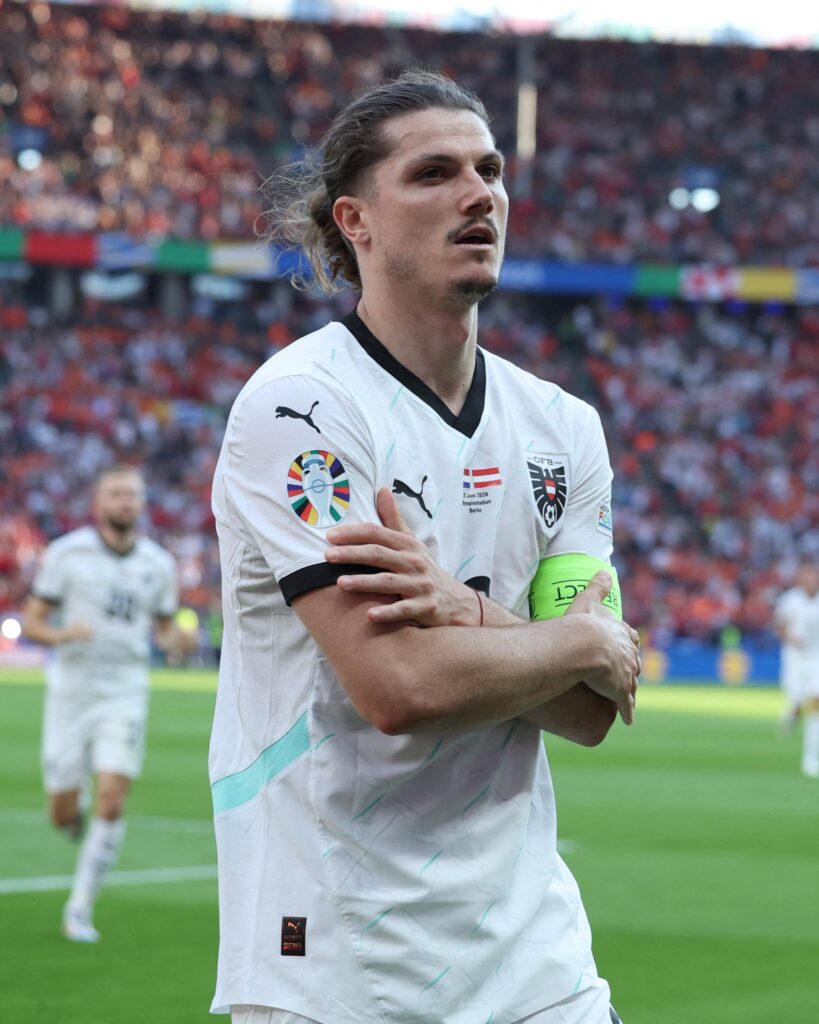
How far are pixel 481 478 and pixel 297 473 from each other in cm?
42

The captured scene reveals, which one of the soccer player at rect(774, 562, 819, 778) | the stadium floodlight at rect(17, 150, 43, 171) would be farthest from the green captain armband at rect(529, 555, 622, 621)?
the stadium floodlight at rect(17, 150, 43, 171)

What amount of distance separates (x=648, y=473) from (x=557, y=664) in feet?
135

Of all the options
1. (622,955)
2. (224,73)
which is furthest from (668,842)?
(224,73)

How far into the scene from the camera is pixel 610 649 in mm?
3367

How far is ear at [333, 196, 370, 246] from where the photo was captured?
140 inches

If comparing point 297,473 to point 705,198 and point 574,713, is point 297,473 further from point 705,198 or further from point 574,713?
point 705,198

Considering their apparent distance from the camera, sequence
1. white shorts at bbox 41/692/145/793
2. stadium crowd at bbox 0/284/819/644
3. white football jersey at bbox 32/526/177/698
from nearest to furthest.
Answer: white shorts at bbox 41/692/145/793
white football jersey at bbox 32/526/177/698
stadium crowd at bbox 0/284/819/644

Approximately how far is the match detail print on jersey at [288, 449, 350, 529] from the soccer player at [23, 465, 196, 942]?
7221 millimetres

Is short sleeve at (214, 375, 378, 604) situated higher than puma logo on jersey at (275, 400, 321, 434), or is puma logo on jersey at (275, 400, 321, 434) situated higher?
puma logo on jersey at (275, 400, 321, 434)

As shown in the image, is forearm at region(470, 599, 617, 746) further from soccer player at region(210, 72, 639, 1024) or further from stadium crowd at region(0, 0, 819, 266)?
stadium crowd at region(0, 0, 819, 266)

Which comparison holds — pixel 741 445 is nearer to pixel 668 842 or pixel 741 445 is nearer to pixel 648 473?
pixel 648 473

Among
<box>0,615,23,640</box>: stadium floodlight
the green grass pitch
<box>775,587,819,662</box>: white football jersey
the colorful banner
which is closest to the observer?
the green grass pitch

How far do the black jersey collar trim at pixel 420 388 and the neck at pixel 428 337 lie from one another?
0.6 inches

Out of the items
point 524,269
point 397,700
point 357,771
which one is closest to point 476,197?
point 397,700
